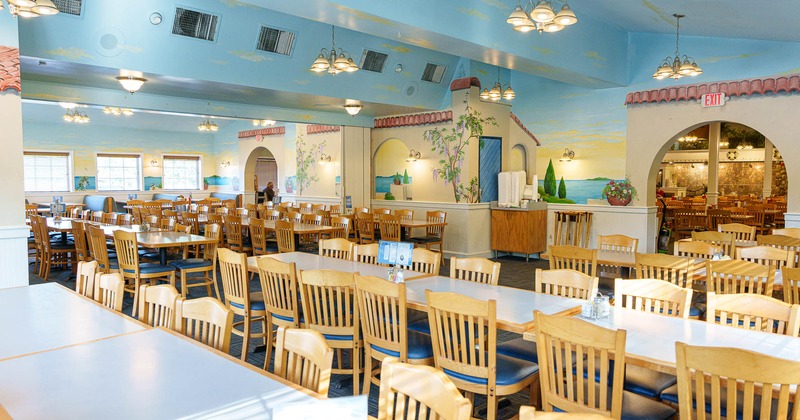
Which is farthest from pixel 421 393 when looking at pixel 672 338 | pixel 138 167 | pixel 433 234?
pixel 138 167

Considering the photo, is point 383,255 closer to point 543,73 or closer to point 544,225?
point 543,73

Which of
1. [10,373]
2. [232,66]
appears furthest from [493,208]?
[10,373]

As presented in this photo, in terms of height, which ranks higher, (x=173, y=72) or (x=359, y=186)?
(x=173, y=72)

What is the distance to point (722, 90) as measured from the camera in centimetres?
835

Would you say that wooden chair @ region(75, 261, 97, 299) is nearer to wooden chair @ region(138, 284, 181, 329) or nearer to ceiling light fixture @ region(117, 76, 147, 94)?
wooden chair @ region(138, 284, 181, 329)

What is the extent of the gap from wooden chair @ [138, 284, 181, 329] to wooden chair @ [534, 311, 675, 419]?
5.79 ft

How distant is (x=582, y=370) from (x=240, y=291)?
2789 millimetres

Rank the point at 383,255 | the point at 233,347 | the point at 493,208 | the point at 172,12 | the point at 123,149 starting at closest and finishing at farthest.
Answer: the point at 383,255 < the point at 233,347 < the point at 172,12 < the point at 493,208 < the point at 123,149

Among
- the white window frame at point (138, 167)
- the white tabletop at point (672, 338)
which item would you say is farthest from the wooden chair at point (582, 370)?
the white window frame at point (138, 167)

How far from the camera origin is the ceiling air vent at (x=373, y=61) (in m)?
8.78

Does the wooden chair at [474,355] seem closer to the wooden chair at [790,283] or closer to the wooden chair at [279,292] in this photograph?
the wooden chair at [279,292]

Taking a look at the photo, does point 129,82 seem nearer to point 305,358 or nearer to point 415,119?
point 415,119

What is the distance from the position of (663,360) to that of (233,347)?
3671mm

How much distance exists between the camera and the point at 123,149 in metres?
16.4
